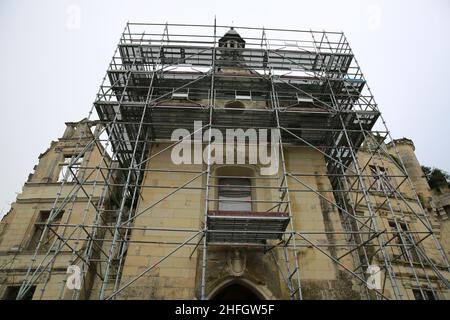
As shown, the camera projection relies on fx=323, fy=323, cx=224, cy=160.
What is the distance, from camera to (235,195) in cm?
1430

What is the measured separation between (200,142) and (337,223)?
22.3 ft

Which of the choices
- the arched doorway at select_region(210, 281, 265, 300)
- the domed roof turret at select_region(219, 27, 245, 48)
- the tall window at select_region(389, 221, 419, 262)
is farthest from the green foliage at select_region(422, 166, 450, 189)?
the arched doorway at select_region(210, 281, 265, 300)

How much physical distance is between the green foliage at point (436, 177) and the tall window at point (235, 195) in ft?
75.2

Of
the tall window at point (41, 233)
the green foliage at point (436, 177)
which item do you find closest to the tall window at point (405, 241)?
the green foliage at point (436, 177)

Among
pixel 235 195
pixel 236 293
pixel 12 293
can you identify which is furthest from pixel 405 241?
pixel 12 293

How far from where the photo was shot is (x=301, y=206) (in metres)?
13.1

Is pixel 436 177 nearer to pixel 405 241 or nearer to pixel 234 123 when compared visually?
pixel 405 241

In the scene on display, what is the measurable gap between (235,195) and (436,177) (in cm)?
2643

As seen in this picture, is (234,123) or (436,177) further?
(436,177)

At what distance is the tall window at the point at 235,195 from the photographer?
543 inches

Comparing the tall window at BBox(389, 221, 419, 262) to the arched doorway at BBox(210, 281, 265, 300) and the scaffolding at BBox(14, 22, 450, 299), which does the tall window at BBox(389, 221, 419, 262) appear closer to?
the scaffolding at BBox(14, 22, 450, 299)

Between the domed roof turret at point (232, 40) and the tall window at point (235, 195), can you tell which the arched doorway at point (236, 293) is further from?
the domed roof turret at point (232, 40)
